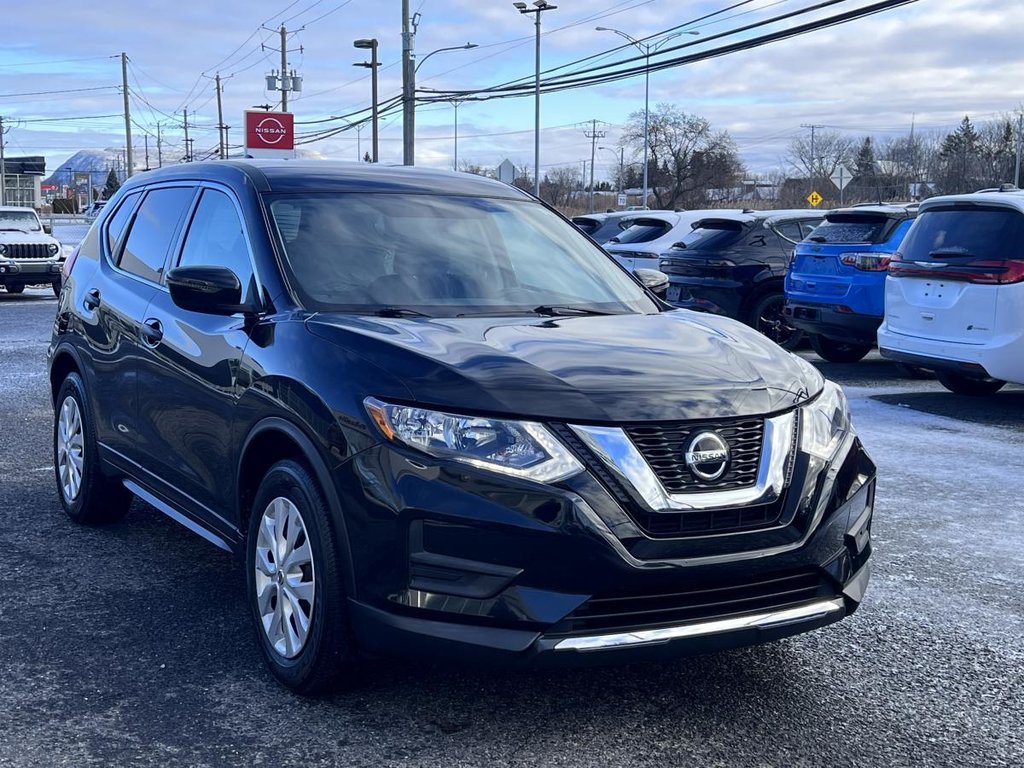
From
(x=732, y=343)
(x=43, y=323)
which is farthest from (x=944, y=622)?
(x=43, y=323)

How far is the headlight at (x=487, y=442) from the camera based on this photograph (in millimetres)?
3332

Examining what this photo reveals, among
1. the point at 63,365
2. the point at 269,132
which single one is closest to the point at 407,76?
the point at 269,132

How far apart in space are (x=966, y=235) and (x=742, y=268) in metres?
4.14

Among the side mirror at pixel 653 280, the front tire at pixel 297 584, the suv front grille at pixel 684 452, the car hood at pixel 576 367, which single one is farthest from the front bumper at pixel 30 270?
the suv front grille at pixel 684 452

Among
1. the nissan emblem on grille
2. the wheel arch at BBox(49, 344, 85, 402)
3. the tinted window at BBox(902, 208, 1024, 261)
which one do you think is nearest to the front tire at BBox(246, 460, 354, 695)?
the nissan emblem on grille

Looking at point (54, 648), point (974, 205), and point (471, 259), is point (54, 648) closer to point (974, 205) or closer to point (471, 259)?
point (471, 259)

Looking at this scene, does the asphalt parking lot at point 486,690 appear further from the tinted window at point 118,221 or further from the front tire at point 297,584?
the tinted window at point 118,221

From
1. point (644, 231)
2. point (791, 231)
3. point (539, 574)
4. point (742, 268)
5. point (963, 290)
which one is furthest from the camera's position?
point (644, 231)

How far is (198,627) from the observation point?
4.54 m

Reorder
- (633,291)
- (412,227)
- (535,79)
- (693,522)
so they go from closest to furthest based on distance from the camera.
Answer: (693,522)
(412,227)
(633,291)
(535,79)

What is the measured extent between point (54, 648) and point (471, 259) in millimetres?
2115

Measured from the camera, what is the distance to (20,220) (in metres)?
25.1

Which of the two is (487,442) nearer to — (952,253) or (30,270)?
(952,253)

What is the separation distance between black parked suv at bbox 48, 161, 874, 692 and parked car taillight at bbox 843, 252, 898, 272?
7895 mm
